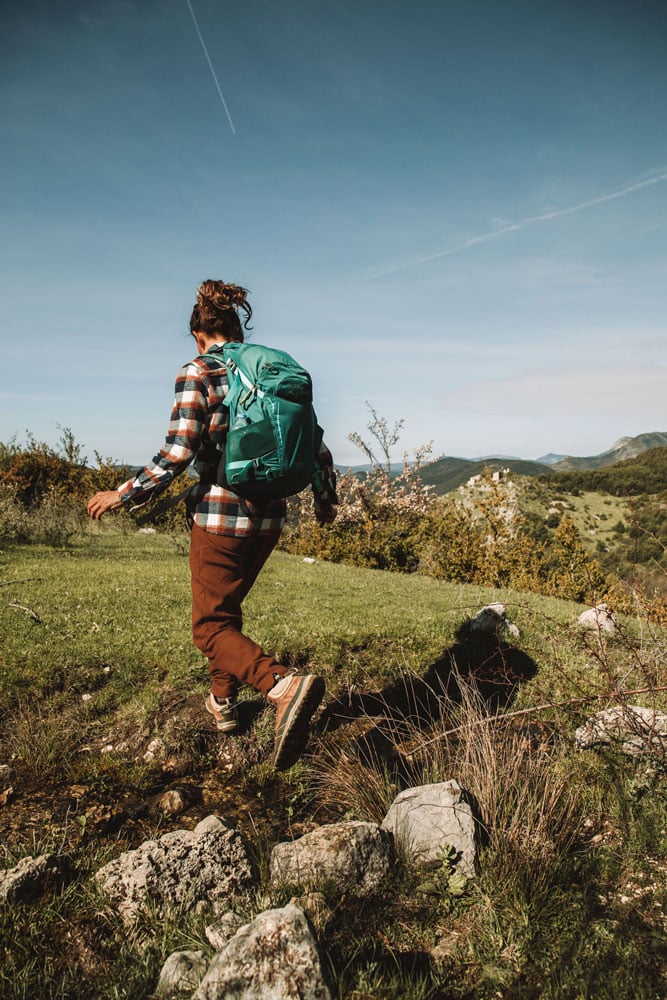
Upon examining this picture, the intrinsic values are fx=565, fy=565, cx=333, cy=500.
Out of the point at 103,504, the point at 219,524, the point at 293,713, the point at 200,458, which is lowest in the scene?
the point at 293,713

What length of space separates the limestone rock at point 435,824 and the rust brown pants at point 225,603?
3.28ft

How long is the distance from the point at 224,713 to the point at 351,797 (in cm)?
109

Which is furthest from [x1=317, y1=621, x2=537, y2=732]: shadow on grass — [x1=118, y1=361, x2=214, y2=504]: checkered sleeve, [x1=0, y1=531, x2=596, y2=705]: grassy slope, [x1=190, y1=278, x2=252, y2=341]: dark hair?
[x1=190, y1=278, x2=252, y2=341]: dark hair

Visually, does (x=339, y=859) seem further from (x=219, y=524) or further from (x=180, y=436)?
(x=180, y=436)

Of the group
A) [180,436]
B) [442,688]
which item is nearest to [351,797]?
[442,688]

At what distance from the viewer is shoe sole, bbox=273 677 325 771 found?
3121 millimetres

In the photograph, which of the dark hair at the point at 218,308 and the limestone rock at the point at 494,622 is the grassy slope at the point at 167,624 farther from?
the dark hair at the point at 218,308

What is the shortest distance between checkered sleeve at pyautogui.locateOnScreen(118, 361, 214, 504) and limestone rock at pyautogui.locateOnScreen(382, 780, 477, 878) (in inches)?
85.9

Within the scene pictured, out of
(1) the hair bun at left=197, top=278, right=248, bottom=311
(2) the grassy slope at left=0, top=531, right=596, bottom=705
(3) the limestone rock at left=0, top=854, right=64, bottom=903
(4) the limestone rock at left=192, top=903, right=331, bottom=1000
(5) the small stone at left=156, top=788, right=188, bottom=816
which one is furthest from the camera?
(2) the grassy slope at left=0, top=531, right=596, bottom=705

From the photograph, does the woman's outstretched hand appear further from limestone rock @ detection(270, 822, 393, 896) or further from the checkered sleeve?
limestone rock @ detection(270, 822, 393, 896)

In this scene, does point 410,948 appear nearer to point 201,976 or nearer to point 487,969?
point 487,969

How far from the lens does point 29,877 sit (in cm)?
245

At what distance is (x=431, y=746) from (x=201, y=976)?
220cm

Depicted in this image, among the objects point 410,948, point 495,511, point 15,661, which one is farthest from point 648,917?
point 495,511
